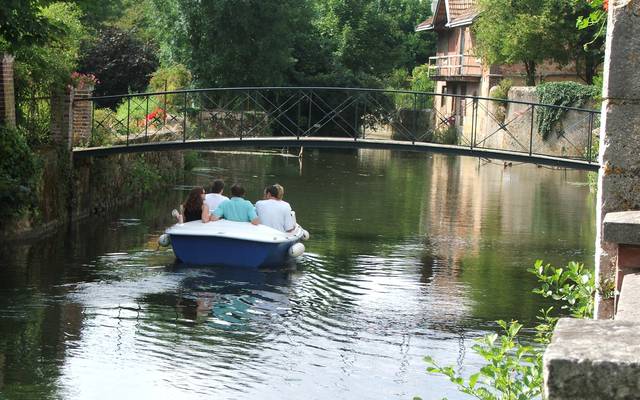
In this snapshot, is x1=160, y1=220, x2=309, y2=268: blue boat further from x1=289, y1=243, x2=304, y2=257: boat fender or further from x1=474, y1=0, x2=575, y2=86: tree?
x1=474, y1=0, x2=575, y2=86: tree

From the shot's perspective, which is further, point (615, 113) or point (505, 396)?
point (505, 396)

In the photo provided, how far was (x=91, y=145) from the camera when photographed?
23562 mm

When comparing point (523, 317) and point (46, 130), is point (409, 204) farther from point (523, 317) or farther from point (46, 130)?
point (523, 317)

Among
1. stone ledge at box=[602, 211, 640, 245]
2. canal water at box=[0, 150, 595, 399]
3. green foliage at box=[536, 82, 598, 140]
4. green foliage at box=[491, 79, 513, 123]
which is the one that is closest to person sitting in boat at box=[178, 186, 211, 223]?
canal water at box=[0, 150, 595, 399]

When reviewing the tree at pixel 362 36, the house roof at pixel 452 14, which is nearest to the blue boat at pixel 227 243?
the tree at pixel 362 36

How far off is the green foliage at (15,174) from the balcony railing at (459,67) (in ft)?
127

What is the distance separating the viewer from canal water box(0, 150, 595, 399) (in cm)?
1026

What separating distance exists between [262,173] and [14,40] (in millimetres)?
19358

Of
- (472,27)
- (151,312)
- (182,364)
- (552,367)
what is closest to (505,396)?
(552,367)

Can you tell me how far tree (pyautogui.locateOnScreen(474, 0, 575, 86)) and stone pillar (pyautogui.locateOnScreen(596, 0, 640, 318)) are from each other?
132 feet

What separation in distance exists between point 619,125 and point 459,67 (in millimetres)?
53862

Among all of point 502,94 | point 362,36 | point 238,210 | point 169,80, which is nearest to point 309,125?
point 238,210

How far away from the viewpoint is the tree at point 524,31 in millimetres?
43719

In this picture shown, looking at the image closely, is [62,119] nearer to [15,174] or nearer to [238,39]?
[15,174]
